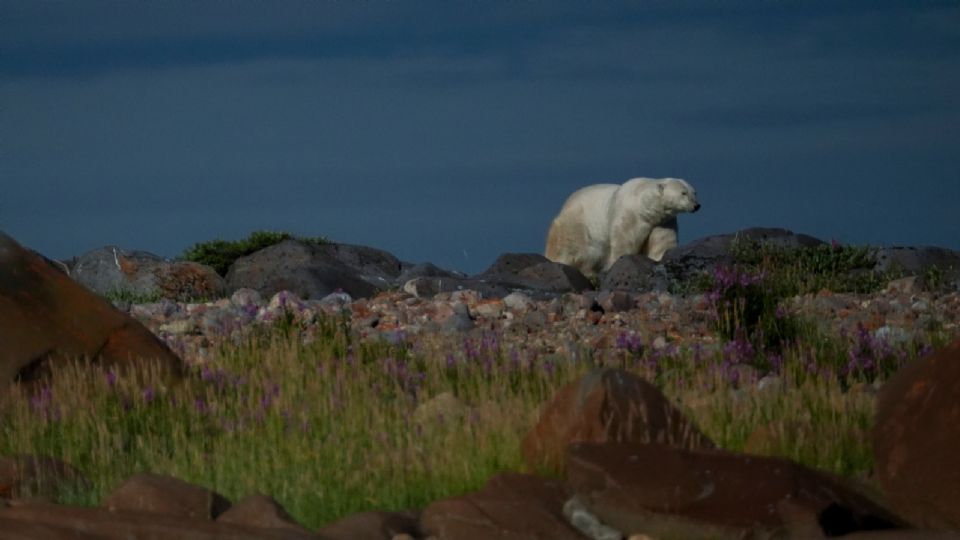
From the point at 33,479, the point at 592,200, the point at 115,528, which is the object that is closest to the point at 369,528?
the point at 115,528

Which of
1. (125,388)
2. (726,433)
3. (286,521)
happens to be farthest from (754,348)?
(286,521)

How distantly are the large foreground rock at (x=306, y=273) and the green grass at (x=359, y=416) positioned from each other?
782 centimetres

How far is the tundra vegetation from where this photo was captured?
685cm

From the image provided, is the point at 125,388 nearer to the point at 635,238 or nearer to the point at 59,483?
the point at 59,483

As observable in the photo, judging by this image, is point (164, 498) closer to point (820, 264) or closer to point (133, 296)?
point (820, 264)

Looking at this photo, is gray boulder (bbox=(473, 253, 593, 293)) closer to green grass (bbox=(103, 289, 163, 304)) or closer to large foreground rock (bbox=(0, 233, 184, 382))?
green grass (bbox=(103, 289, 163, 304))

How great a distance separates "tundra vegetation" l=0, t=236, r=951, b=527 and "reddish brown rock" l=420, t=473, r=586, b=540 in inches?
29.5

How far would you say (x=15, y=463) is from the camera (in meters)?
7.12

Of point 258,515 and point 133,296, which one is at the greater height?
point 133,296

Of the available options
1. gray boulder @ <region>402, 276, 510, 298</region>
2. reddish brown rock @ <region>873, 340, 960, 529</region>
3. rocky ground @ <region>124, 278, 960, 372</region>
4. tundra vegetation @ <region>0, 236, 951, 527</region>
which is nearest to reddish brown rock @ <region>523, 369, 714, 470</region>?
tundra vegetation @ <region>0, 236, 951, 527</region>

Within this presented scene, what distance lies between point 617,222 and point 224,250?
7.32m

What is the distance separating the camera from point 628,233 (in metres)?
25.0

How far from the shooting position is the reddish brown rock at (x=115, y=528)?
502 centimetres

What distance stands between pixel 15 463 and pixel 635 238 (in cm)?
1862
